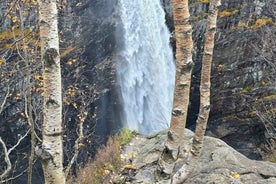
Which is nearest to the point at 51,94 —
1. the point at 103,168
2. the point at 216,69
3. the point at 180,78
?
the point at 180,78

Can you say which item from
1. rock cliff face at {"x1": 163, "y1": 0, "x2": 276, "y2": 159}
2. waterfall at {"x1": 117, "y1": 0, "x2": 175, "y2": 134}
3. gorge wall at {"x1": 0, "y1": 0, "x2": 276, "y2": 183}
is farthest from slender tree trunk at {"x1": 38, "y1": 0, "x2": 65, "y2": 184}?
rock cliff face at {"x1": 163, "y1": 0, "x2": 276, "y2": 159}

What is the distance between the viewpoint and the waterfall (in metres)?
20.2

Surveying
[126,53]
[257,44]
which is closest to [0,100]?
[126,53]

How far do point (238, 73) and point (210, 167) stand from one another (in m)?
12.9

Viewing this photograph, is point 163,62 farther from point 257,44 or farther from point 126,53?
point 257,44

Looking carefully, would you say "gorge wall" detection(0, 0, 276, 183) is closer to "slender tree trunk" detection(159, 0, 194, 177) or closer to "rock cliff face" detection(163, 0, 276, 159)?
"rock cliff face" detection(163, 0, 276, 159)

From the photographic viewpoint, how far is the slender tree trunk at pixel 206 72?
592cm

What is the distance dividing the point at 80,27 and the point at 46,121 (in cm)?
1603

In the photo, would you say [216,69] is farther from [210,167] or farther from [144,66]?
[210,167]

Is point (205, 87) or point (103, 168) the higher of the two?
point (205, 87)

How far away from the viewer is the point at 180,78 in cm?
350

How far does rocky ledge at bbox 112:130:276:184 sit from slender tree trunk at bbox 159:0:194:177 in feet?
12.6

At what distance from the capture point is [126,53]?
2016cm

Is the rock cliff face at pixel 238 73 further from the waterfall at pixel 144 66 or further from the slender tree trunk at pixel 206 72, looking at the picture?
the slender tree trunk at pixel 206 72
